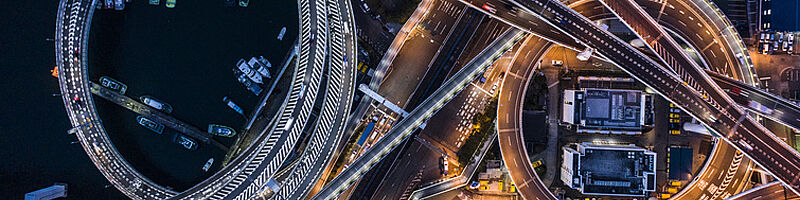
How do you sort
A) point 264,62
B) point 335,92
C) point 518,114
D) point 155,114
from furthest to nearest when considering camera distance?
point 155,114 → point 264,62 → point 518,114 → point 335,92

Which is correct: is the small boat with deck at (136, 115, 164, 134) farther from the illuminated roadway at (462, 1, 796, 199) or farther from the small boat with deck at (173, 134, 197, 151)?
the illuminated roadway at (462, 1, 796, 199)

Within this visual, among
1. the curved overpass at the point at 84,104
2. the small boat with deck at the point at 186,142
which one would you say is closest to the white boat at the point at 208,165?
the small boat with deck at the point at 186,142

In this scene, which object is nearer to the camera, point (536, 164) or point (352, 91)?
point (352, 91)

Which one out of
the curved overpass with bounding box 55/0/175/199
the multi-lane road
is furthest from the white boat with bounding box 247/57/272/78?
the multi-lane road

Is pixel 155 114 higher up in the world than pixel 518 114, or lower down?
higher up

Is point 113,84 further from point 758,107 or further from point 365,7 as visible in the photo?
point 758,107

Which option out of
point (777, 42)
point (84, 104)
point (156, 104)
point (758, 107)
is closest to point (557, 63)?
point (758, 107)
